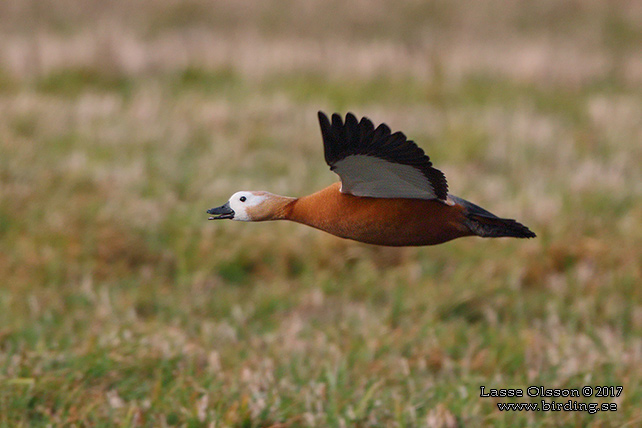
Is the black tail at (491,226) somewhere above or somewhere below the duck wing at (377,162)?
below

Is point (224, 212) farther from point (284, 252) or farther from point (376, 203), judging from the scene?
point (284, 252)

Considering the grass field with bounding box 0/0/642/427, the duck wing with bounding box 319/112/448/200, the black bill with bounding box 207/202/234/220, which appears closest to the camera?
the duck wing with bounding box 319/112/448/200

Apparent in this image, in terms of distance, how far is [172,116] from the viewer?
26.7ft

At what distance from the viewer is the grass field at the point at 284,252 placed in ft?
11.2

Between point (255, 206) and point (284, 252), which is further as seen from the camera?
point (284, 252)

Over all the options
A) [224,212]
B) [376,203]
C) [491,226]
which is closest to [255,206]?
[224,212]

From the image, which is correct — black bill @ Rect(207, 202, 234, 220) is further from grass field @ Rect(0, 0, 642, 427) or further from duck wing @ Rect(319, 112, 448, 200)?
grass field @ Rect(0, 0, 642, 427)

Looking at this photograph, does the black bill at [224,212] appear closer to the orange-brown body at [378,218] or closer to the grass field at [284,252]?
the orange-brown body at [378,218]

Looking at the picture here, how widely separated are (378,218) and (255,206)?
0.87 ft

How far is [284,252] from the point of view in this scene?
5410mm

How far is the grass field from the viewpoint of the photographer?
3410 mm

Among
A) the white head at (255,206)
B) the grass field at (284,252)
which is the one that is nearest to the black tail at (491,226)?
the white head at (255,206)

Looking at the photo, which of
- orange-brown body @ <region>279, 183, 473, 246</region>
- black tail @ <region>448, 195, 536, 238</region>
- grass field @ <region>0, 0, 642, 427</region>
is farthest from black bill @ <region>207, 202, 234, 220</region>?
grass field @ <region>0, 0, 642, 427</region>

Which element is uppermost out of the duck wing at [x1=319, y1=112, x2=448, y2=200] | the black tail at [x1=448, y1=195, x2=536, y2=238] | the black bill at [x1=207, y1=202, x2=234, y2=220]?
the duck wing at [x1=319, y1=112, x2=448, y2=200]
